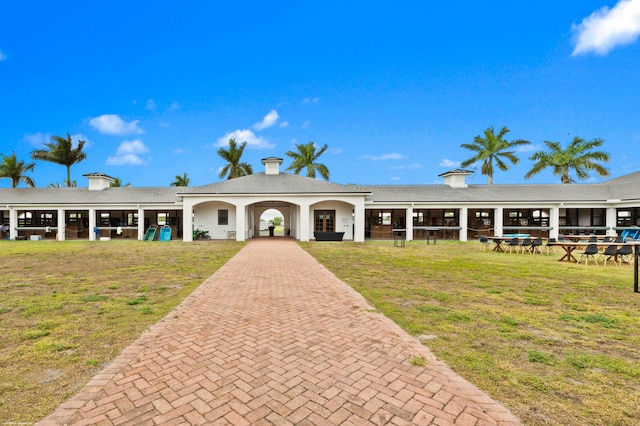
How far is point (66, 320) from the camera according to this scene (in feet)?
16.9

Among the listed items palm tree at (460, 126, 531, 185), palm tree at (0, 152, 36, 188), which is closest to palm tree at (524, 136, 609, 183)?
palm tree at (460, 126, 531, 185)

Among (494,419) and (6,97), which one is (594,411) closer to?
(494,419)

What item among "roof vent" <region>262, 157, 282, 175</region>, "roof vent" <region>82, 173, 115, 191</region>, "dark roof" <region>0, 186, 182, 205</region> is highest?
"roof vent" <region>262, 157, 282, 175</region>

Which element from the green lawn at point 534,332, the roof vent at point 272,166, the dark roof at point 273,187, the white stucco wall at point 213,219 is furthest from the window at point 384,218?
the green lawn at point 534,332

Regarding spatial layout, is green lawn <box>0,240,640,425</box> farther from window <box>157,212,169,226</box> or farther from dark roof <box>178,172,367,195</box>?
window <box>157,212,169,226</box>

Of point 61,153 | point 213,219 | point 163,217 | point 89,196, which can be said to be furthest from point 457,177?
point 61,153

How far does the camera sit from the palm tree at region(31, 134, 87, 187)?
116 feet

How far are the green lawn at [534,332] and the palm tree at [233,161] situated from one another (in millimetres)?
31784

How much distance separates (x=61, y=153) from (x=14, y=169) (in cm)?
546

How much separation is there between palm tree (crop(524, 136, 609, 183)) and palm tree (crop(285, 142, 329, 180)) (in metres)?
27.7

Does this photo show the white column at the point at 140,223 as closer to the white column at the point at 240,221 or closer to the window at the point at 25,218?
the white column at the point at 240,221

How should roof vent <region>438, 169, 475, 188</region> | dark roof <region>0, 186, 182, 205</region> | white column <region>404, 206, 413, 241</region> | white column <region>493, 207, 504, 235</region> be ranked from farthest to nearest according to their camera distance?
roof vent <region>438, 169, 475, 188</region> < dark roof <region>0, 186, 182, 205</region> < white column <region>404, 206, 413, 241</region> < white column <region>493, 207, 504, 235</region>

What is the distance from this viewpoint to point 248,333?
457 cm

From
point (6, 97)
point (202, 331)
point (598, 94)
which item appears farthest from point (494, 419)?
point (6, 97)
